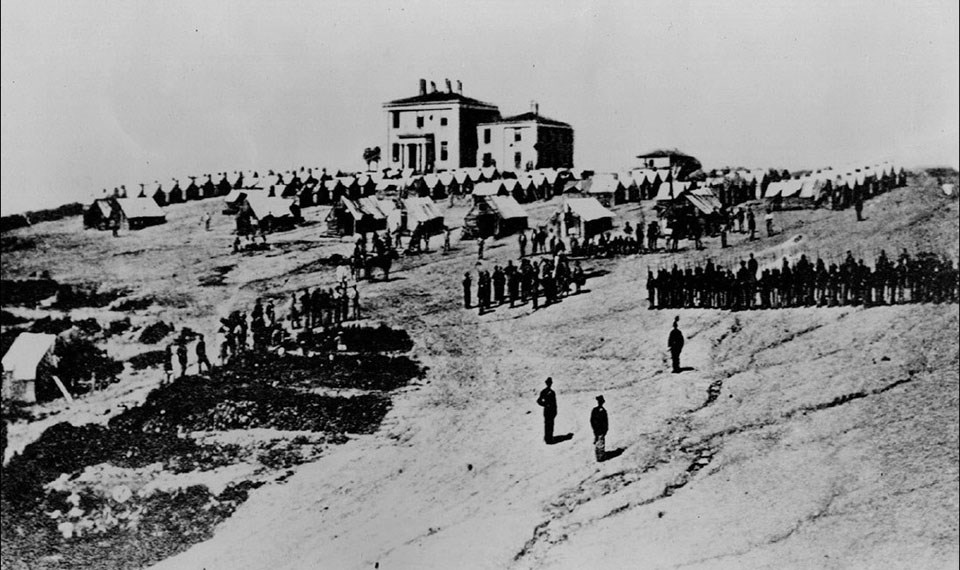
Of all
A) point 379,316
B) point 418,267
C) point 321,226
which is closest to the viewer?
point 379,316

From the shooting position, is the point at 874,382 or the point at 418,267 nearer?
the point at 874,382

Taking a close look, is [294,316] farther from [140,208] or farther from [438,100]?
[140,208]

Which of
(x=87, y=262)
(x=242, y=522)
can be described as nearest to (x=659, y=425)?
(x=242, y=522)

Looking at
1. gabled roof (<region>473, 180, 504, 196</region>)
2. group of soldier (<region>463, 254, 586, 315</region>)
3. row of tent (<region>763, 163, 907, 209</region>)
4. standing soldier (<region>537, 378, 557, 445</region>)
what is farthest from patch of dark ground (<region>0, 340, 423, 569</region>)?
row of tent (<region>763, 163, 907, 209</region>)

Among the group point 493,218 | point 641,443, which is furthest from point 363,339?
point 493,218

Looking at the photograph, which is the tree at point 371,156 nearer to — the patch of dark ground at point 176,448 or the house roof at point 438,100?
the house roof at point 438,100

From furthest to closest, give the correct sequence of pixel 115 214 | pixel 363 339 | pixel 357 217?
pixel 115 214 → pixel 357 217 → pixel 363 339

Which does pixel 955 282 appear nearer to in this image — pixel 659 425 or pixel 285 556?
pixel 659 425

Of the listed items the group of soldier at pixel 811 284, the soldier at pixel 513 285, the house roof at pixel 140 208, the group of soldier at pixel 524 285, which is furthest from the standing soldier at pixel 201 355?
the group of soldier at pixel 811 284
